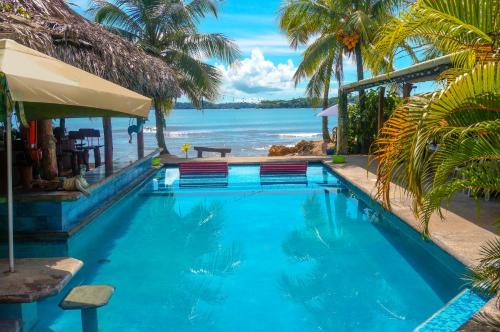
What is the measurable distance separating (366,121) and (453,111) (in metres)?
14.0

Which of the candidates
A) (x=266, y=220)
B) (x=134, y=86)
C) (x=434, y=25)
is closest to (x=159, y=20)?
(x=134, y=86)

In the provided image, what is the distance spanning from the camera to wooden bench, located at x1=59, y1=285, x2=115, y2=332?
3.81 metres

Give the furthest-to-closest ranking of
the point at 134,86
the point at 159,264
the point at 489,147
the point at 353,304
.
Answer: the point at 134,86 < the point at 159,264 < the point at 353,304 < the point at 489,147

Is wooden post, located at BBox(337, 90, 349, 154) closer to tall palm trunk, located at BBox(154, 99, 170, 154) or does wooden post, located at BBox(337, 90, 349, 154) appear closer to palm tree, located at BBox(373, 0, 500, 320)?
tall palm trunk, located at BBox(154, 99, 170, 154)

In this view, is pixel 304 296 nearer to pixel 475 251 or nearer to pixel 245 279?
pixel 245 279

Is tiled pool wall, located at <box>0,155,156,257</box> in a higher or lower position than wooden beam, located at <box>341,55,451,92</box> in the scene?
lower

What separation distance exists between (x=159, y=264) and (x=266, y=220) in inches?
121

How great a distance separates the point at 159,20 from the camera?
54.1 ft

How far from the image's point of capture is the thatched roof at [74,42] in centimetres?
707

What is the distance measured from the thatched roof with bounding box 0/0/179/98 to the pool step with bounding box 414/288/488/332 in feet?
20.7

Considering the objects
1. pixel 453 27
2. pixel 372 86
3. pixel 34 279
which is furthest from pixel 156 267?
pixel 372 86

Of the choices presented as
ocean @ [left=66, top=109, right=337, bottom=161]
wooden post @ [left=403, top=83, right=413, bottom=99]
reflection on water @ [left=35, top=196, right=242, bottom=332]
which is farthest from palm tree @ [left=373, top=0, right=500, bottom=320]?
ocean @ [left=66, top=109, right=337, bottom=161]

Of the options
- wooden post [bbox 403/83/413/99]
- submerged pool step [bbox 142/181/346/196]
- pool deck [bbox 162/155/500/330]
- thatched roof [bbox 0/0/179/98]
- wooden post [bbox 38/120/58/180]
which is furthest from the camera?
wooden post [bbox 403/83/413/99]

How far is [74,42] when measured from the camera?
8531mm
